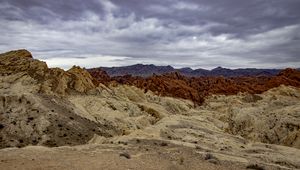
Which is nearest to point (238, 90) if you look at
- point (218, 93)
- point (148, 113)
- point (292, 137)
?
point (218, 93)

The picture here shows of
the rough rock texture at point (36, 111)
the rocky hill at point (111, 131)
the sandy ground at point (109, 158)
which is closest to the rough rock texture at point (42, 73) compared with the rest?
the rough rock texture at point (36, 111)

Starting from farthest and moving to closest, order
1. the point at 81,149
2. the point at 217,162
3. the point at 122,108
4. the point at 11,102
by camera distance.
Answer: the point at 122,108 < the point at 11,102 < the point at 81,149 < the point at 217,162

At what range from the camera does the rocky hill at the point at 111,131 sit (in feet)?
56.0

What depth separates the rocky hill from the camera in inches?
672

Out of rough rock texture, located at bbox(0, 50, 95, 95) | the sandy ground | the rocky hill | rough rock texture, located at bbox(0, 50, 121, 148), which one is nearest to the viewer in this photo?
the sandy ground

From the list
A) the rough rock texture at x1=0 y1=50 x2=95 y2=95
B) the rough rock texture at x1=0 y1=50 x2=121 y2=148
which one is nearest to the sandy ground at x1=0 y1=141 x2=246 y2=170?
the rough rock texture at x1=0 y1=50 x2=121 y2=148

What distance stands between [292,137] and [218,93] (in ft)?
310

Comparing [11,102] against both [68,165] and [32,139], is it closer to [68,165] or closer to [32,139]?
[32,139]

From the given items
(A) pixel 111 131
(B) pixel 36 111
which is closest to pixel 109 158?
(B) pixel 36 111

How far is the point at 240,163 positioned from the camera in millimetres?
17844

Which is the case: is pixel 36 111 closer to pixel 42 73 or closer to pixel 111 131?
pixel 111 131

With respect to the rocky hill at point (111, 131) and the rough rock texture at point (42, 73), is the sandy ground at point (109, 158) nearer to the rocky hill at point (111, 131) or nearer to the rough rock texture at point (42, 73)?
the rocky hill at point (111, 131)

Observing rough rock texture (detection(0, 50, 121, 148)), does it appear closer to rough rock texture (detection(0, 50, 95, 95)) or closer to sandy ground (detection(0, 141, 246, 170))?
rough rock texture (detection(0, 50, 95, 95))

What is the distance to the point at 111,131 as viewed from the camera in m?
42.8
